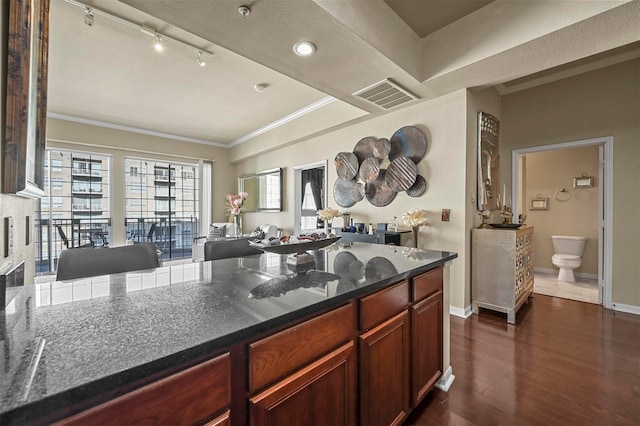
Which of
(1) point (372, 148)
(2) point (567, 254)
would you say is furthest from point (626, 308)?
(1) point (372, 148)

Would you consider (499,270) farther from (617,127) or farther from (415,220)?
(617,127)

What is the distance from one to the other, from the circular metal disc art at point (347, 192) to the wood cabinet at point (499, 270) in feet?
5.26

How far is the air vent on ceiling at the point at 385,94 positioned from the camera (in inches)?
113

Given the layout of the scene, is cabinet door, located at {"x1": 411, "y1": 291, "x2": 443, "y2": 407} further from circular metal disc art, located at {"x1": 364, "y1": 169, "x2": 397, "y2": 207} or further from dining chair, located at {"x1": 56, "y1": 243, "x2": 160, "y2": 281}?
circular metal disc art, located at {"x1": 364, "y1": 169, "x2": 397, "y2": 207}

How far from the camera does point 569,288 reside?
404 cm

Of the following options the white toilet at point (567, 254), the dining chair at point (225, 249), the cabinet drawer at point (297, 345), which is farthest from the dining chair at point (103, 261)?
the white toilet at point (567, 254)

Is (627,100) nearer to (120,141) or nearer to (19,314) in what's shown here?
(19,314)

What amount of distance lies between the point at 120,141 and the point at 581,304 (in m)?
7.80

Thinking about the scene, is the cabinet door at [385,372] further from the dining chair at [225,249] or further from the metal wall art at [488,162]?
the metal wall art at [488,162]

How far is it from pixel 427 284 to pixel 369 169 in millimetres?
2479

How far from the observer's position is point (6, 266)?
1.10m

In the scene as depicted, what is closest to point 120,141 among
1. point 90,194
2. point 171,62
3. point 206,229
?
point 90,194

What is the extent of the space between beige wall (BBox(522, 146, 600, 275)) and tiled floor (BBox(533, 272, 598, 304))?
47 centimetres

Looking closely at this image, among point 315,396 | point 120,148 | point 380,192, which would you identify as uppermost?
point 120,148
